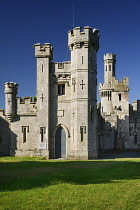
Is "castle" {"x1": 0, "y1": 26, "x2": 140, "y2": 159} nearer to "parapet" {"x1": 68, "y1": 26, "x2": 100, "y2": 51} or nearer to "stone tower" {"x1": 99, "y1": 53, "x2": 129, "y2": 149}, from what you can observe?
"parapet" {"x1": 68, "y1": 26, "x2": 100, "y2": 51}

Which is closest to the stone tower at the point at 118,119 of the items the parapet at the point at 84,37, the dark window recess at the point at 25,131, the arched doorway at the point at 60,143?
the arched doorway at the point at 60,143

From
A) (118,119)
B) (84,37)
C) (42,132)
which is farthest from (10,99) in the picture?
(118,119)

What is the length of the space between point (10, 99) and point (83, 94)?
7.25 meters

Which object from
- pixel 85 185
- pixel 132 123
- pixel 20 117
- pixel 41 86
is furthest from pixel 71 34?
pixel 132 123

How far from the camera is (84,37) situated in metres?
24.2

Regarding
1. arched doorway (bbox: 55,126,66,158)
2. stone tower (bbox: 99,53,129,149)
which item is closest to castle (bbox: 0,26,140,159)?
arched doorway (bbox: 55,126,66,158)

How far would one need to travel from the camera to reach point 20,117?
25953 mm

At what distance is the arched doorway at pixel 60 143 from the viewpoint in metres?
25.0

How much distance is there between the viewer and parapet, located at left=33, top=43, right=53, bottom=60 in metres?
25.2

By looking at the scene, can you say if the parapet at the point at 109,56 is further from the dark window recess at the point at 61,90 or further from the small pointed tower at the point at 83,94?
the dark window recess at the point at 61,90

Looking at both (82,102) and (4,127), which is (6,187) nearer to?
(82,102)

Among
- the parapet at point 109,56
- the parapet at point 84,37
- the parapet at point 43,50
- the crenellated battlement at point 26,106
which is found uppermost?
the parapet at point 109,56

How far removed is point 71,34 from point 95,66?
12.4 feet

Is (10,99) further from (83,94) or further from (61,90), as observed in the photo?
(83,94)
